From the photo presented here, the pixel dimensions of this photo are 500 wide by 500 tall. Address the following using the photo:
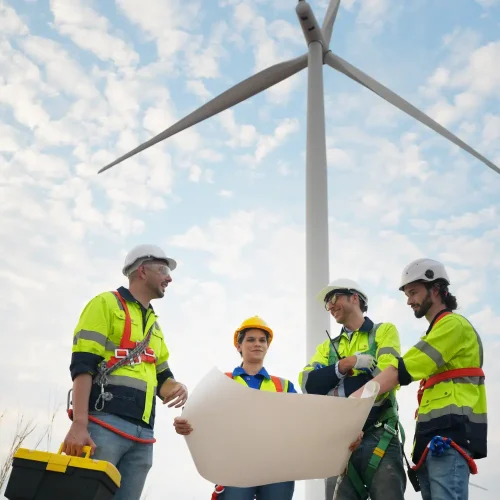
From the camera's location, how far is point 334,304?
6438 mm

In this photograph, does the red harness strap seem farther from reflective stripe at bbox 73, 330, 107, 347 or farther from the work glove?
the work glove

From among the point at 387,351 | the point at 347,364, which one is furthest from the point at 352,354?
the point at 347,364

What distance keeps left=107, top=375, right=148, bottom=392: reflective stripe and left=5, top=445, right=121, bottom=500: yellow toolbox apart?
110 centimetres

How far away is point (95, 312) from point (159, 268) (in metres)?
0.89

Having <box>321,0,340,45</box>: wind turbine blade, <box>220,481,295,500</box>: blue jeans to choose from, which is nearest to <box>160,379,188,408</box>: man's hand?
<box>220,481,295,500</box>: blue jeans

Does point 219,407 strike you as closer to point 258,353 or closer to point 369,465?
point 369,465

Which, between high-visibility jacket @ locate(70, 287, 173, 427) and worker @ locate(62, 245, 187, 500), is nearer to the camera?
worker @ locate(62, 245, 187, 500)

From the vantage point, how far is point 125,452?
5.28 m

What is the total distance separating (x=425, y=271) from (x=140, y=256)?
103 inches

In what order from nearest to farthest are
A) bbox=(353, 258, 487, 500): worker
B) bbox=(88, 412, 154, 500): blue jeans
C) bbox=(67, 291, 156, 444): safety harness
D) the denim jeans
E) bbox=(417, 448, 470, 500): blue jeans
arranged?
bbox=(417, 448, 470, 500): blue jeans < bbox=(353, 258, 487, 500): worker < bbox=(88, 412, 154, 500): blue jeans < bbox=(67, 291, 156, 444): safety harness < the denim jeans

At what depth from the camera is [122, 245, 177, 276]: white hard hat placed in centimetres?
617

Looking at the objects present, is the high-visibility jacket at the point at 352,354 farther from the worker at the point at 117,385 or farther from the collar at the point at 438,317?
the worker at the point at 117,385

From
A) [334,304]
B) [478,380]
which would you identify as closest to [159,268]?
[334,304]

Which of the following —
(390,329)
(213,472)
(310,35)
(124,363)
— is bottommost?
(213,472)
